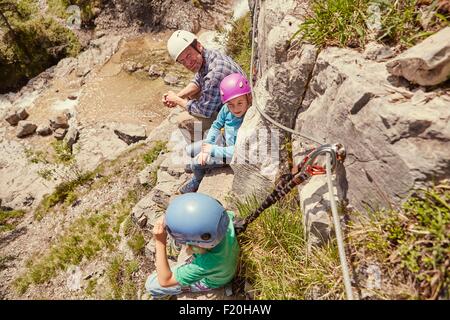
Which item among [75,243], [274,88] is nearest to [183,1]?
[75,243]

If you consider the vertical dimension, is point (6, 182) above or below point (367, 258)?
below

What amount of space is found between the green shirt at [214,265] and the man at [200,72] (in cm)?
272

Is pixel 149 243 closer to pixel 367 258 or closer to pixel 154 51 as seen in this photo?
pixel 367 258

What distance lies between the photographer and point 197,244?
335 centimetres

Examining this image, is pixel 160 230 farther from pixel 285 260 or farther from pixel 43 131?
pixel 43 131

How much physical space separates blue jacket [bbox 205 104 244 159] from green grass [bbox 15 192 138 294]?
356 centimetres

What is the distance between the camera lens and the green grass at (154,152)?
1002 centimetres

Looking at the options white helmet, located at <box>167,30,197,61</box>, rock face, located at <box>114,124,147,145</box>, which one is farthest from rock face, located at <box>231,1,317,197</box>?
rock face, located at <box>114,124,147,145</box>

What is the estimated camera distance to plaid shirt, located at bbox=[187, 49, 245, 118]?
17.8 ft


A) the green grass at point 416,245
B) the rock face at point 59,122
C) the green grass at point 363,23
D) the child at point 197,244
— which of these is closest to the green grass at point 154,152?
the child at point 197,244

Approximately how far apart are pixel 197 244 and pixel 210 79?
3.08 metres

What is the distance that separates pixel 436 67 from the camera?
8.51 feet

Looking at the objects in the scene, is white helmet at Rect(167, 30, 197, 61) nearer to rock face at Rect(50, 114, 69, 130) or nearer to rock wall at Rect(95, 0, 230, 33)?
rock face at Rect(50, 114, 69, 130)

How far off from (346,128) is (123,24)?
22.4 m
